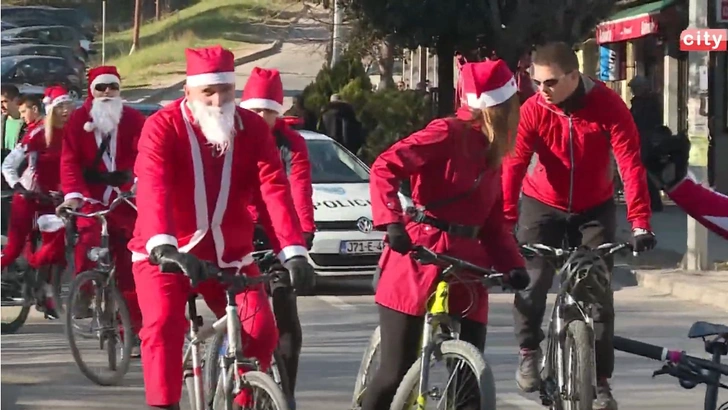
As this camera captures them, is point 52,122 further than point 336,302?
No

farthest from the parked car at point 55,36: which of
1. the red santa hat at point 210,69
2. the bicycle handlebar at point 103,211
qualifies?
the red santa hat at point 210,69

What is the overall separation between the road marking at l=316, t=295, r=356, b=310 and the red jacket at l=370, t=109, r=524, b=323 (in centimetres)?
653

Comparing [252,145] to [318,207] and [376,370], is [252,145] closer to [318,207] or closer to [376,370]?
[376,370]

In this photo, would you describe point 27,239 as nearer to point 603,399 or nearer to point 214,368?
point 603,399

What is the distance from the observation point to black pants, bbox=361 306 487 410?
6.00m

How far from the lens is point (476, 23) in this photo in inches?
919

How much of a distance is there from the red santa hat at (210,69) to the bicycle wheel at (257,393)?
1.13 m

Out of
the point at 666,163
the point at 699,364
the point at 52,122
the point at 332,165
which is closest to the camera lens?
the point at 699,364

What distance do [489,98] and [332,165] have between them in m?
9.14

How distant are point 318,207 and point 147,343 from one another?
26.9ft

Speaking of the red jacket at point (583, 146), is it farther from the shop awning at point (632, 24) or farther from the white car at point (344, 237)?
the shop awning at point (632, 24)

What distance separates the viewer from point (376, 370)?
6367 millimetres

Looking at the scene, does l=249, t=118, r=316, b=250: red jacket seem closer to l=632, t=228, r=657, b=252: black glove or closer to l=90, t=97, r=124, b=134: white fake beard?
l=632, t=228, r=657, b=252: black glove

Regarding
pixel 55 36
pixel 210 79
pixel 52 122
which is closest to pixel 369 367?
pixel 210 79
